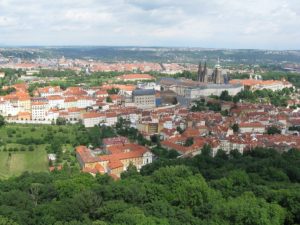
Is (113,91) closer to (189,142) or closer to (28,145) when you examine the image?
(28,145)

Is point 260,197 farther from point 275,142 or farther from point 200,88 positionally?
point 200,88

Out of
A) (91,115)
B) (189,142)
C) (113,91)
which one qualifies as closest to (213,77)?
(113,91)

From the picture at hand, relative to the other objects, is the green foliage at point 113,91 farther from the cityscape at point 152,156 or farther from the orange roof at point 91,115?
the orange roof at point 91,115

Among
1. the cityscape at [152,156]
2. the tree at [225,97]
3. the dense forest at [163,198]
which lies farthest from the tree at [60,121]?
the dense forest at [163,198]

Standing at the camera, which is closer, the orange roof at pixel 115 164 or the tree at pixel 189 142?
the orange roof at pixel 115 164

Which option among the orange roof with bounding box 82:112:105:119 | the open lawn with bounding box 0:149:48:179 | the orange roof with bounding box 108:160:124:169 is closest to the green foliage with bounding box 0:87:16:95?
the orange roof with bounding box 82:112:105:119
